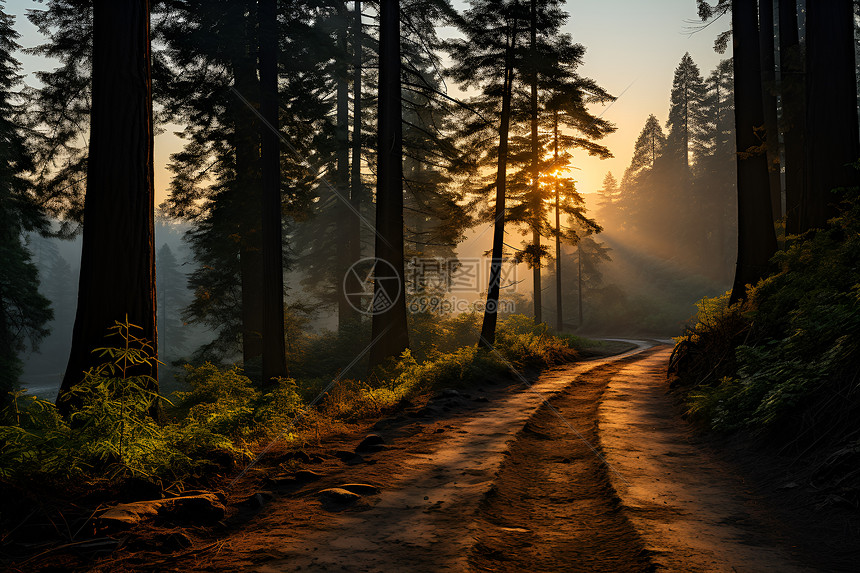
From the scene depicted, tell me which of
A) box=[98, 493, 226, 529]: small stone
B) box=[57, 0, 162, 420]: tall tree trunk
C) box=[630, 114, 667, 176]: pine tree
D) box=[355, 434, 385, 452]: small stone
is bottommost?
box=[355, 434, 385, 452]: small stone

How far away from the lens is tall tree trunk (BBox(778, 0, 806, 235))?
12.9 m

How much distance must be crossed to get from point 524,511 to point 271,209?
33.9 ft

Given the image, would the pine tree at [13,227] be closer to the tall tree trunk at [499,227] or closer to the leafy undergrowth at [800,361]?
the tall tree trunk at [499,227]

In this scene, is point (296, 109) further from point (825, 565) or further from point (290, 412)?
point (825, 565)

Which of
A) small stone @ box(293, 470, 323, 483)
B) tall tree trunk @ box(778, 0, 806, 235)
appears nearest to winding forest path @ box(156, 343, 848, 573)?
small stone @ box(293, 470, 323, 483)

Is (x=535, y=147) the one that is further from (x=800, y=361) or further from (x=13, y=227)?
(x=13, y=227)

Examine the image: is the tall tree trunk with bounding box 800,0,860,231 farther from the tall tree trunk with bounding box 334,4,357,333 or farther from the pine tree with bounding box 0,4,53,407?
the pine tree with bounding box 0,4,53,407

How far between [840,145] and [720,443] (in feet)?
21.9

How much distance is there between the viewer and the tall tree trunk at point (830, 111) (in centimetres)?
874

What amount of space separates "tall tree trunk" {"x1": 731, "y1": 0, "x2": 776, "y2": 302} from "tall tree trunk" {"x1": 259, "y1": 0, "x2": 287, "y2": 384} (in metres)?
11.0

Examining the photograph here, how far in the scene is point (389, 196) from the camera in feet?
41.9

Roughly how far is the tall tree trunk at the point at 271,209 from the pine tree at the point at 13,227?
338 inches

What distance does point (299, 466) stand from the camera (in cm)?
522

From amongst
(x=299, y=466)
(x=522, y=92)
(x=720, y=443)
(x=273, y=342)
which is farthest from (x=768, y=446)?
(x=522, y=92)
